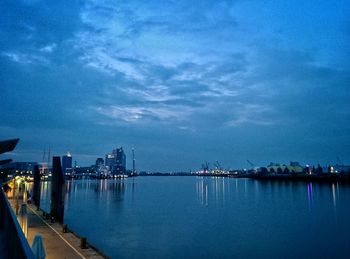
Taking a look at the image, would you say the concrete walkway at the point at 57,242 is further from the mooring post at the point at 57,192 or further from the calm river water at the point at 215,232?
the calm river water at the point at 215,232

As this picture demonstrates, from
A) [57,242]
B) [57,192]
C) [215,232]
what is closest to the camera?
[57,242]

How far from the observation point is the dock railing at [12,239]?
17.7 feet

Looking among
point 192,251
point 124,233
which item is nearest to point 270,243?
point 192,251

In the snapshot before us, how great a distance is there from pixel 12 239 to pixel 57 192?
98.0 ft

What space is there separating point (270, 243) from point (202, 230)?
375 inches

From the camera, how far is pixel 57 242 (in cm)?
2172

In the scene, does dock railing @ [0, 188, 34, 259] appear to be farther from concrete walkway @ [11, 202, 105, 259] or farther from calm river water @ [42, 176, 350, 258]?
calm river water @ [42, 176, 350, 258]

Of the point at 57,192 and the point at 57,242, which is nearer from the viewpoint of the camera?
the point at 57,242

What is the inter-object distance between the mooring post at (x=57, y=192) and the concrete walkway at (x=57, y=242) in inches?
215

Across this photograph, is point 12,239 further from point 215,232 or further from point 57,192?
point 215,232

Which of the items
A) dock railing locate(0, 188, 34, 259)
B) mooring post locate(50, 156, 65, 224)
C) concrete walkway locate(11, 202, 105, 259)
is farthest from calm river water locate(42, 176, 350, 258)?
dock railing locate(0, 188, 34, 259)

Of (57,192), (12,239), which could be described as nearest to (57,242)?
(12,239)

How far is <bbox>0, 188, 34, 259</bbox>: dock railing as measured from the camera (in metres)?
5.40

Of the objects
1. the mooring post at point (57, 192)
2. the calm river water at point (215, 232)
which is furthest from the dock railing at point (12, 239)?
the mooring post at point (57, 192)
